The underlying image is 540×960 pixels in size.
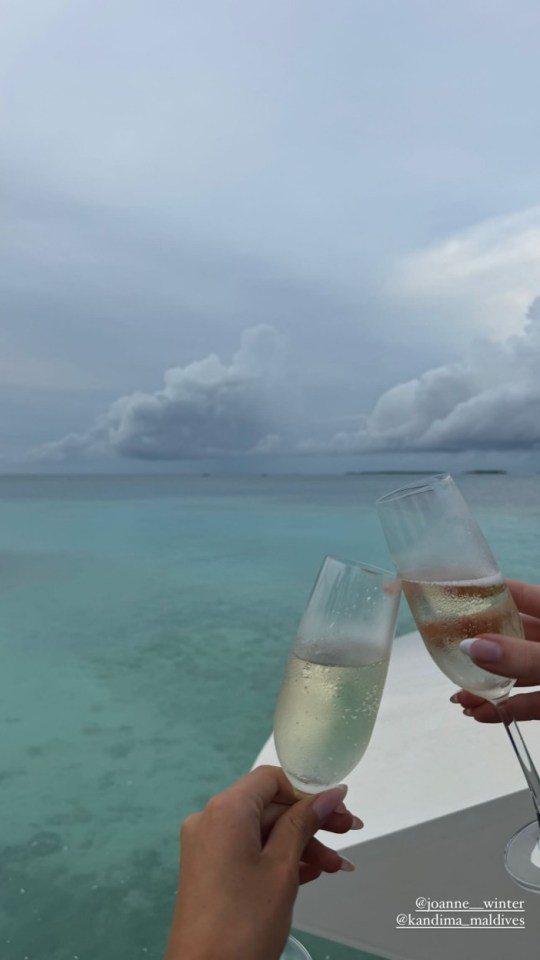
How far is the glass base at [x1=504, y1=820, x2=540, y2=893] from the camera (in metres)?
1.76

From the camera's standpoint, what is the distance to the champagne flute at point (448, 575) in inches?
56.4

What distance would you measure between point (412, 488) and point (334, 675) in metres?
0.42

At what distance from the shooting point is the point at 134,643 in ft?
26.1

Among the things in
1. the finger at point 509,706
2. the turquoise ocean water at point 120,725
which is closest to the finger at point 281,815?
the finger at point 509,706

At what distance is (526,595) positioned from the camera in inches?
70.5

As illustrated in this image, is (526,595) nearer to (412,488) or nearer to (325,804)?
(412,488)

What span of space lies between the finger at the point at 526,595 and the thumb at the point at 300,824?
0.80m

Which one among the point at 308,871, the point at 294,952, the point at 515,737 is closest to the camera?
the point at 308,871

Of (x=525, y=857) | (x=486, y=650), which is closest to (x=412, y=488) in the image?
(x=486, y=650)

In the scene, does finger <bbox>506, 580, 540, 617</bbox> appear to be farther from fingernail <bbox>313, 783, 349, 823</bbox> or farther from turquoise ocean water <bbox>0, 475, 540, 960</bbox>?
turquoise ocean water <bbox>0, 475, 540, 960</bbox>

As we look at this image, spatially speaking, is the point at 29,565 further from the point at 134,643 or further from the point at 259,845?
the point at 259,845

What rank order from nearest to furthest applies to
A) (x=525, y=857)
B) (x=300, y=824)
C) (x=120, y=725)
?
1. (x=300, y=824)
2. (x=525, y=857)
3. (x=120, y=725)

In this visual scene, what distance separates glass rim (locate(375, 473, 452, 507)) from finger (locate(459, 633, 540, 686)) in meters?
0.32

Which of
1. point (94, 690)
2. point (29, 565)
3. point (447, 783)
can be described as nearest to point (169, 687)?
point (94, 690)
